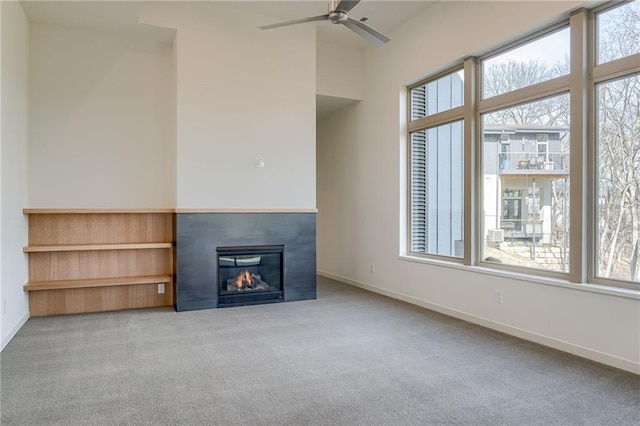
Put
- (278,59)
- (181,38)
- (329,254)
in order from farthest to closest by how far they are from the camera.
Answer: (329,254) < (278,59) < (181,38)

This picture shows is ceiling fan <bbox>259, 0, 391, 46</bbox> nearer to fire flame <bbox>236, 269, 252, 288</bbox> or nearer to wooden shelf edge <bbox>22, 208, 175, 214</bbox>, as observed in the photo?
wooden shelf edge <bbox>22, 208, 175, 214</bbox>

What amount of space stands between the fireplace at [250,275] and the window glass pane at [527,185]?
2.43 meters

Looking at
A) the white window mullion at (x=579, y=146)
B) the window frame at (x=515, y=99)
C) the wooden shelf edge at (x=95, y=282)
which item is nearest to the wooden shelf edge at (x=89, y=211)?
the wooden shelf edge at (x=95, y=282)

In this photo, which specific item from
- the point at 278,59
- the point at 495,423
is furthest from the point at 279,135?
the point at 495,423

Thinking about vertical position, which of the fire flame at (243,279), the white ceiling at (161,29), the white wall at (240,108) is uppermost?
the white ceiling at (161,29)

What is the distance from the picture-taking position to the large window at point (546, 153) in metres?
3.09

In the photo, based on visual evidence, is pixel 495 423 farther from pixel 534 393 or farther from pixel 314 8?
pixel 314 8

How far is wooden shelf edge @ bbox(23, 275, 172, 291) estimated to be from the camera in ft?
13.9

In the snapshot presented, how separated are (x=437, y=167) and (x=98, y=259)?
410cm

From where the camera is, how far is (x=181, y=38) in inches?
183

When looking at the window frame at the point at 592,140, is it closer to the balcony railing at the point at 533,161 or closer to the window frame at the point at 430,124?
the balcony railing at the point at 533,161

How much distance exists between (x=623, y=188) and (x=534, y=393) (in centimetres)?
169

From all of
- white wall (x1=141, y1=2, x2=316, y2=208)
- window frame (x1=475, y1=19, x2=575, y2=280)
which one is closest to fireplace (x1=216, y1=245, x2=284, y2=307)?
white wall (x1=141, y1=2, x2=316, y2=208)

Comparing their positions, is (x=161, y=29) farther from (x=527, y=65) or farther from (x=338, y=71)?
(x=527, y=65)
